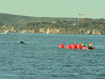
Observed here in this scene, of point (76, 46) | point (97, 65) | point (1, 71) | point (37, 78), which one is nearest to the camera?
point (37, 78)

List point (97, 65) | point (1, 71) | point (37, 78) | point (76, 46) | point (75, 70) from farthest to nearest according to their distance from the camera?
point (76, 46) < point (97, 65) < point (75, 70) < point (1, 71) < point (37, 78)

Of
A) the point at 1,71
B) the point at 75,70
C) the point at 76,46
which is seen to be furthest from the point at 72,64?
the point at 76,46

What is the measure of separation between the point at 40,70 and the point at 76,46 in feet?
164

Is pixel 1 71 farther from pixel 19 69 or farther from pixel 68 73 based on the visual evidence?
pixel 68 73

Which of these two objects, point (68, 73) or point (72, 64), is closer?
point (68, 73)

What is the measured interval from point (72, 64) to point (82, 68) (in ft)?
16.9

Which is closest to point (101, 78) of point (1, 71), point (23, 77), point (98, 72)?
point (98, 72)

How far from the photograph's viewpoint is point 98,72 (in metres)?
52.1

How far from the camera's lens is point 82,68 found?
185ft

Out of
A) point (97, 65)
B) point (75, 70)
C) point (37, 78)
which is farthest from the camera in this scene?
point (97, 65)

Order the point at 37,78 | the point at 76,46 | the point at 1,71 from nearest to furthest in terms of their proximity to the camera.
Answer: the point at 37,78 < the point at 1,71 < the point at 76,46

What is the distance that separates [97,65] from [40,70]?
1075 centimetres

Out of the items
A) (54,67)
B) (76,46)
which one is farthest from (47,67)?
(76,46)

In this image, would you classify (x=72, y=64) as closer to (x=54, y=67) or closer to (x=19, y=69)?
(x=54, y=67)
